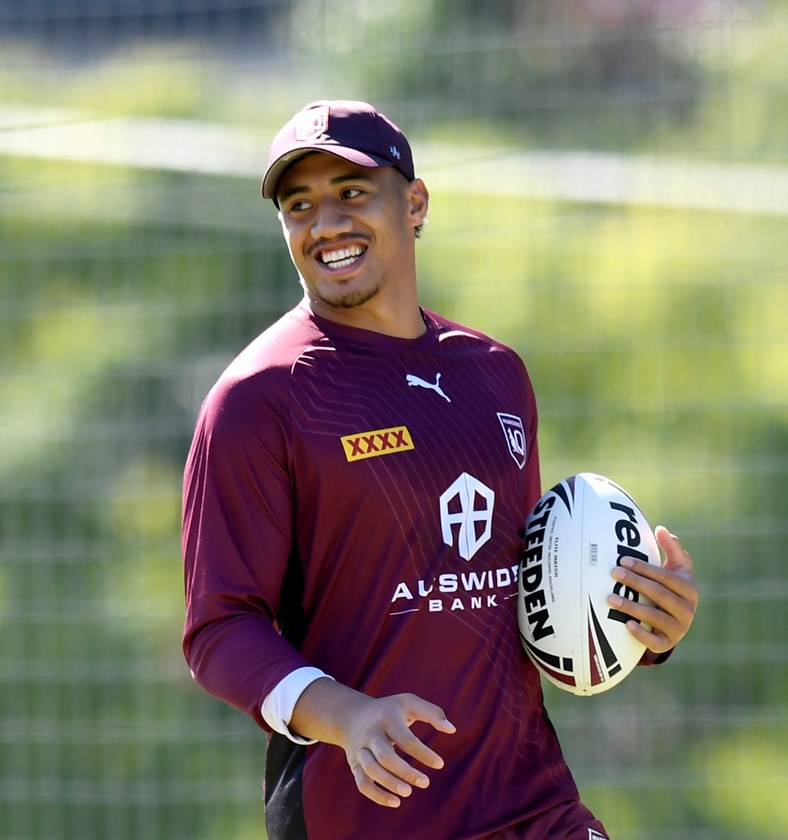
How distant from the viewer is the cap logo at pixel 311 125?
2.84m

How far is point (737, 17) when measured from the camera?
5.38 meters

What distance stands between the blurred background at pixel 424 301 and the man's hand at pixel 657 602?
2.49 meters

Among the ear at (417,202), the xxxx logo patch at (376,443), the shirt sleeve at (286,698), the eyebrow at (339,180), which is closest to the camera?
the shirt sleeve at (286,698)

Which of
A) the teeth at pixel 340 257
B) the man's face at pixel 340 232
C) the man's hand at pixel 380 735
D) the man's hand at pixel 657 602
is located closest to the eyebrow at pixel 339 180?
the man's face at pixel 340 232

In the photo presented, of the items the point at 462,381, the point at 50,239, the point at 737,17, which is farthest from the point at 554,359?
the point at 462,381

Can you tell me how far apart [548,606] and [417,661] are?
290 millimetres

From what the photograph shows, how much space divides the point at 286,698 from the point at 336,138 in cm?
110

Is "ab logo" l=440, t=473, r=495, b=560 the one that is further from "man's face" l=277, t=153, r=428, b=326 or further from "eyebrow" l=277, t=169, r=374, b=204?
"eyebrow" l=277, t=169, r=374, b=204

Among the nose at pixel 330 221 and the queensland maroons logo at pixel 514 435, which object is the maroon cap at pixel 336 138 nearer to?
the nose at pixel 330 221

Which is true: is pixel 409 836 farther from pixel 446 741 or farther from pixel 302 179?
pixel 302 179

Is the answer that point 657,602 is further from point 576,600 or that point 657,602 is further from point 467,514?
point 467,514

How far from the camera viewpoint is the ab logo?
272 cm

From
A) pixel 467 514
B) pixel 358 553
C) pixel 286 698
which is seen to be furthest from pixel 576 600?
pixel 286 698

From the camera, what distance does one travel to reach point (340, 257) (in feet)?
9.47
